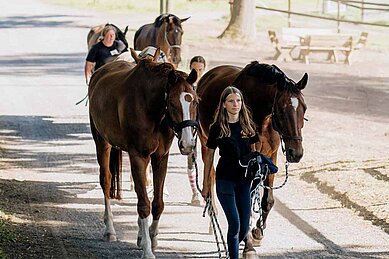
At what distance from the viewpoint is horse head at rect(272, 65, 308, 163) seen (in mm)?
8828

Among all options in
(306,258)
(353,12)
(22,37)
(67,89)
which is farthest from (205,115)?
(353,12)

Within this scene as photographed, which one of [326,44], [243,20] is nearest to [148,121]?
[326,44]

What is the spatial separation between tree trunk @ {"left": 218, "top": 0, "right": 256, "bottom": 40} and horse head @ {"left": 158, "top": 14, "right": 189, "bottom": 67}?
15220 millimetres

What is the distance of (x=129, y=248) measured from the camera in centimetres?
965

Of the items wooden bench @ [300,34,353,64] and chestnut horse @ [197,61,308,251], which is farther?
wooden bench @ [300,34,353,64]

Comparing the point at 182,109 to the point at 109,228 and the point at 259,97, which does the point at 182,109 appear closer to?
the point at 259,97

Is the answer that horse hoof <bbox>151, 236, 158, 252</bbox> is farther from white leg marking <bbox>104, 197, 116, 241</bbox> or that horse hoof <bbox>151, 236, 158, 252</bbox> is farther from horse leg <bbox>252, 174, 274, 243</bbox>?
horse leg <bbox>252, 174, 274, 243</bbox>

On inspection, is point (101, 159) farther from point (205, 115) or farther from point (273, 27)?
point (273, 27)

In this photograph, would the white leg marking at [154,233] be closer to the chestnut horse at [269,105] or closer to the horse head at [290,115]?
the chestnut horse at [269,105]

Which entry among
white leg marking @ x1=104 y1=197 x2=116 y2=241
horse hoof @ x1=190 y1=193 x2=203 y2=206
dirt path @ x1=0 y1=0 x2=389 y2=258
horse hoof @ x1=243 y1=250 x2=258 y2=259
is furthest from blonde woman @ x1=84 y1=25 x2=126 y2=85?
horse hoof @ x1=243 y1=250 x2=258 y2=259

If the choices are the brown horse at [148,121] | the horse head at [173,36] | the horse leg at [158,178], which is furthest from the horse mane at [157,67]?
the horse head at [173,36]

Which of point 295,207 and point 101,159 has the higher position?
point 101,159

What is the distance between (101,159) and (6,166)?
409 centimetres

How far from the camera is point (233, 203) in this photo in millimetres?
8242
